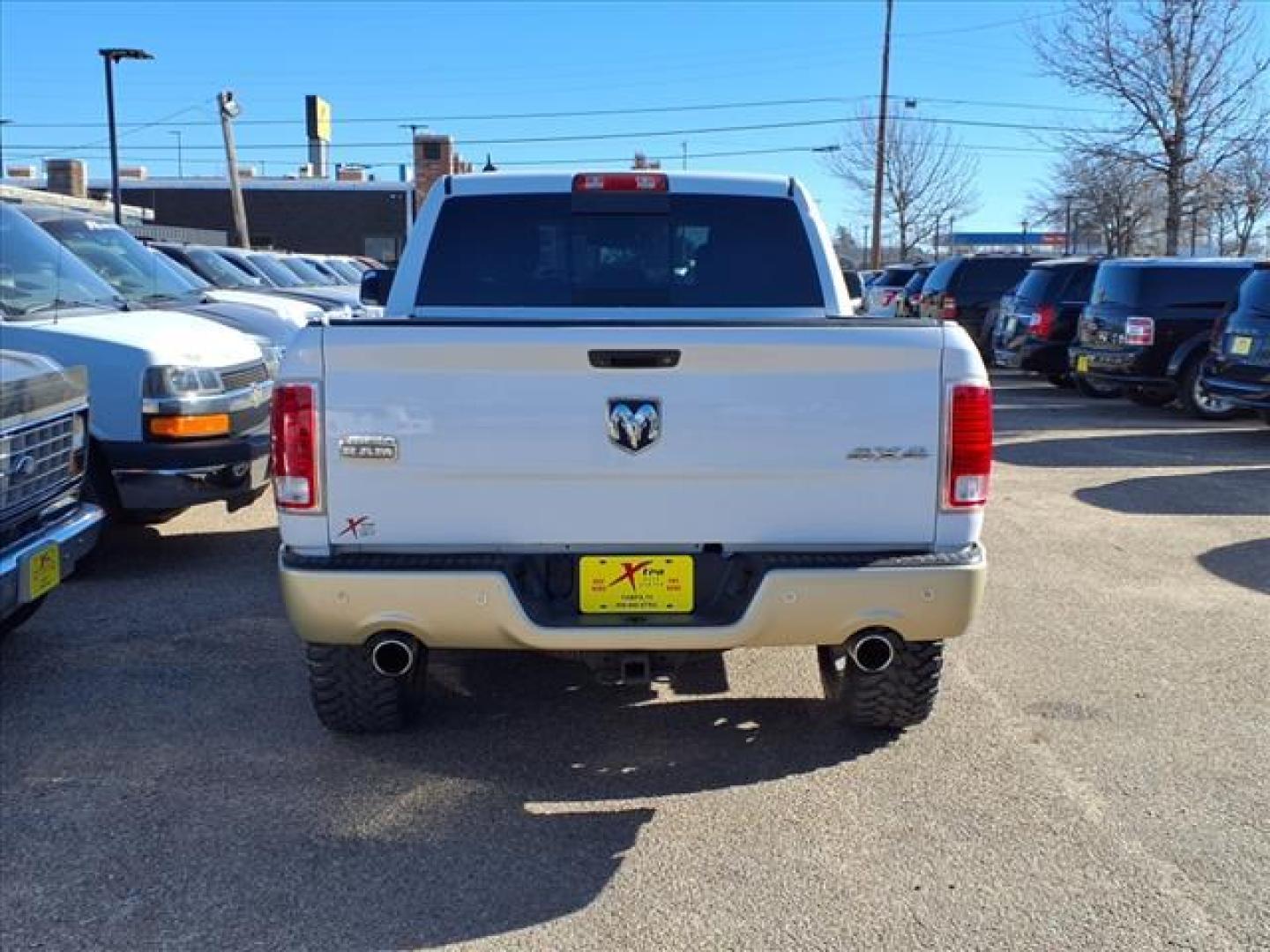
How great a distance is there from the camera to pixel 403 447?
12.0ft

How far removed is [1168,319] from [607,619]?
38.9ft

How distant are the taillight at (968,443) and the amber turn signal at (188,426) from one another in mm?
4405

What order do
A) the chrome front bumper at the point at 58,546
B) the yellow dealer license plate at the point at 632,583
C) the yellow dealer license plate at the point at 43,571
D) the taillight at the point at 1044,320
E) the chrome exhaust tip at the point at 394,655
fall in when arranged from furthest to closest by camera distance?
the taillight at the point at 1044,320 → the yellow dealer license plate at the point at 43,571 → the chrome front bumper at the point at 58,546 → the chrome exhaust tip at the point at 394,655 → the yellow dealer license plate at the point at 632,583

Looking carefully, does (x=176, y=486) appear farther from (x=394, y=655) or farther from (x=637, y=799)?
(x=637, y=799)

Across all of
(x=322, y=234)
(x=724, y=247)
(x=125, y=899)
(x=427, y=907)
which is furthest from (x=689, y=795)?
(x=322, y=234)

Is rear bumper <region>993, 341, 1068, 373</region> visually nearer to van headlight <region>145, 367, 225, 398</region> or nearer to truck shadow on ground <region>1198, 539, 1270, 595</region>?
truck shadow on ground <region>1198, 539, 1270, 595</region>

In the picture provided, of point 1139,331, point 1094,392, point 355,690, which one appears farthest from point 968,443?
point 1094,392

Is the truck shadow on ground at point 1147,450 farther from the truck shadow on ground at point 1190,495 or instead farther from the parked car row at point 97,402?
the parked car row at point 97,402

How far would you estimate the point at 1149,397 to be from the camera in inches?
594

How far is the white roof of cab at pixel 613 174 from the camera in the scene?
5.16 metres

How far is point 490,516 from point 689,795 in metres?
1.16

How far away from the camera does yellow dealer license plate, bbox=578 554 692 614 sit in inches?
147

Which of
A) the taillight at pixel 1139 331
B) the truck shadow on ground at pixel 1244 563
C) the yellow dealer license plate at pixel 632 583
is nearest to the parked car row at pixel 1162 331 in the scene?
the taillight at pixel 1139 331

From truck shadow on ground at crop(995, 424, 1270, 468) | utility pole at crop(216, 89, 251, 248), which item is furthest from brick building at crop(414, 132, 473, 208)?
truck shadow on ground at crop(995, 424, 1270, 468)
